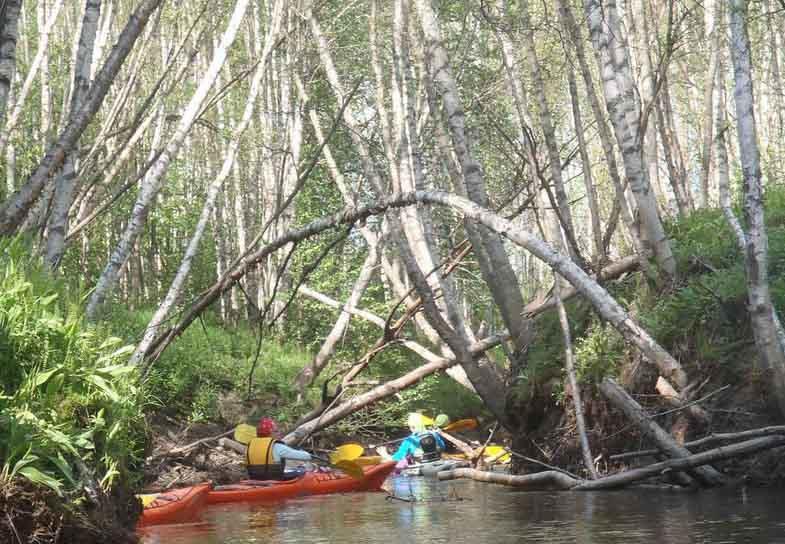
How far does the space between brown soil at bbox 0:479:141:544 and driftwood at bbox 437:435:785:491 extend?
429 cm

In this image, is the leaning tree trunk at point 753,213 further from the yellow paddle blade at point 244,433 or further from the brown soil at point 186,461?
the yellow paddle blade at point 244,433

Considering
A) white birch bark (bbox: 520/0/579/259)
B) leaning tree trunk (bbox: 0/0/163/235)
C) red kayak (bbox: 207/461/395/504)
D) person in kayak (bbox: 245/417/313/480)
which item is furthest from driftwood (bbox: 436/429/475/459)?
leaning tree trunk (bbox: 0/0/163/235)

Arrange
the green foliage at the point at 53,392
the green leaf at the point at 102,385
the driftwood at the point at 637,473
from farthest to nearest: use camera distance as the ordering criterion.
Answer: the driftwood at the point at 637,473 → the green leaf at the point at 102,385 → the green foliage at the point at 53,392

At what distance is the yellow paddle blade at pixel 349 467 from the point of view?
12.0 metres

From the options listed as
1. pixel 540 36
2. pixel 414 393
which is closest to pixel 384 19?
pixel 540 36

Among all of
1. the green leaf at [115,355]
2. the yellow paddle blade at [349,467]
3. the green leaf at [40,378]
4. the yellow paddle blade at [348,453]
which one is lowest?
the yellow paddle blade at [349,467]

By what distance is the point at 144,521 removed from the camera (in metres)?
8.90

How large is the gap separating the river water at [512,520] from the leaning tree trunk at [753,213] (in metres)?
1.19

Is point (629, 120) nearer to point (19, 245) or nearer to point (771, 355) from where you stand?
point (771, 355)

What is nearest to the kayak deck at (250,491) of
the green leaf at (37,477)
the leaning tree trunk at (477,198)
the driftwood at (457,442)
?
the leaning tree trunk at (477,198)

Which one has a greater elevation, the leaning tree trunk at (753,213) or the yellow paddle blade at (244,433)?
the leaning tree trunk at (753,213)

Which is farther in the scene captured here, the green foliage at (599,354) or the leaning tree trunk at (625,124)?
the green foliage at (599,354)

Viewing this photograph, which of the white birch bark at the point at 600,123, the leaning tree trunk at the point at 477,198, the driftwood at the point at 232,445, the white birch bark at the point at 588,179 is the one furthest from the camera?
the driftwood at the point at 232,445

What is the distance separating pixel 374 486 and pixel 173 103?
387 inches
